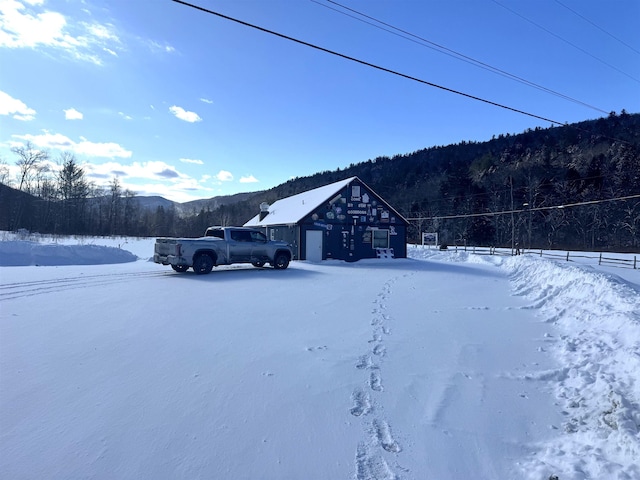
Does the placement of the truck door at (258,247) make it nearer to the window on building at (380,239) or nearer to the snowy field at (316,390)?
the snowy field at (316,390)

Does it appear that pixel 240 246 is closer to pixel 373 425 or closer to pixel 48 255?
pixel 48 255

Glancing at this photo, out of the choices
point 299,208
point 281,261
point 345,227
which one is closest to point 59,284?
point 281,261

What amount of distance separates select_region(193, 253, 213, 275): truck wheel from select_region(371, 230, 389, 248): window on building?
13571 millimetres

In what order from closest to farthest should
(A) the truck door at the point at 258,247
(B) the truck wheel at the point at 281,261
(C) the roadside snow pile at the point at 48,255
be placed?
(A) the truck door at the point at 258,247, (B) the truck wheel at the point at 281,261, (C) the roadside snow pile at the point at 48,255

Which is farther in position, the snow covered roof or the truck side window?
the snow covered roof

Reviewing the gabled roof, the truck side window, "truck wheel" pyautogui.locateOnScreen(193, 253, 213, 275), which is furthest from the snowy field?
the gabled roof

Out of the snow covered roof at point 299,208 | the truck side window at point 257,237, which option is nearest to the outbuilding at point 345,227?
the snow covered roof at point 299,208

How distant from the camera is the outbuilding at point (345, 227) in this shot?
24016 millimetres

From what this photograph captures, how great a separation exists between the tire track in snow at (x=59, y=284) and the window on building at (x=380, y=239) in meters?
15.1

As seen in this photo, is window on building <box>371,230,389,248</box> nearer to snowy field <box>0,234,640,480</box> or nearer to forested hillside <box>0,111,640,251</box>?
forested hillside <box>0,111,640,251</box>

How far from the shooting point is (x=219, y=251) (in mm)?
15672

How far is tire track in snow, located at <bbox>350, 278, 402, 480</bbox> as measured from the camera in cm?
297

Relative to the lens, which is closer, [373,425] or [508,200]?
[373,425]

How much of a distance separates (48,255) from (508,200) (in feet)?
232
